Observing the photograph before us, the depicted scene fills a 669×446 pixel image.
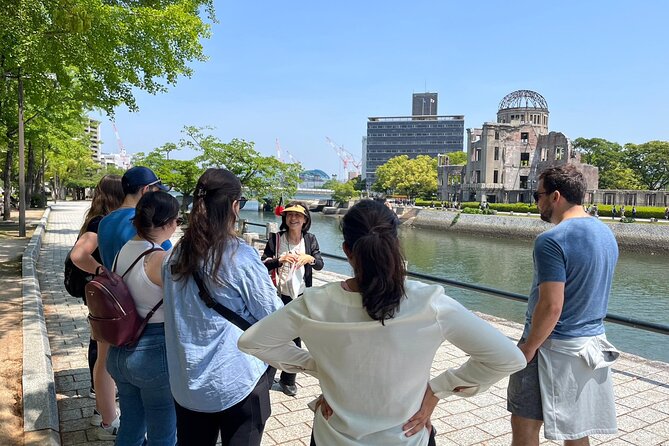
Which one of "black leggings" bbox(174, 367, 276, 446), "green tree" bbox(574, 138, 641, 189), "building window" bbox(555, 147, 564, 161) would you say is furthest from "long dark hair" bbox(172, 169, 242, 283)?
"green tree" bbox(574, 138, 641, 189)

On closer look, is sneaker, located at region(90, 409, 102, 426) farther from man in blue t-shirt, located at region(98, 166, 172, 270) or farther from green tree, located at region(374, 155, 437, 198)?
green tree, located at region(374, 155, 437, 198)

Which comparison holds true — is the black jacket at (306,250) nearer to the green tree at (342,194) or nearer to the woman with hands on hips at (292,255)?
the woman with hands on hips at (292,255)

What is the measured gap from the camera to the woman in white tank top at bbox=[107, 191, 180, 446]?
2357mm

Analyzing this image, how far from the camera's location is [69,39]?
977 cm

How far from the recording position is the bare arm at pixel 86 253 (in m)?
3.17

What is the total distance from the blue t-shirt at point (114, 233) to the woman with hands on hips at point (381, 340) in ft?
4.95

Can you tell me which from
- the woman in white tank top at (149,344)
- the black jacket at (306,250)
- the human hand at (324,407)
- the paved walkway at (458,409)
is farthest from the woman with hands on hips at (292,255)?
the human hand at (324,407)

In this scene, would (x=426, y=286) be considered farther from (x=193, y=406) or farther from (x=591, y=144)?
(x=591, y=144)

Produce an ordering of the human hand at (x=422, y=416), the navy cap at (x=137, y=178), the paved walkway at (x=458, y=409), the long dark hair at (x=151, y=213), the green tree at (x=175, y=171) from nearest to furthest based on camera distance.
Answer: the human hand at (x=422, y=416), the long dark hair at (x=151, y=213), the navy cap at (x=137, y=178), the paved walkway at (x=458, y=409), the green tree at (x=175, y=171)

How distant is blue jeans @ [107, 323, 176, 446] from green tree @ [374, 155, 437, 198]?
7709 centimetres

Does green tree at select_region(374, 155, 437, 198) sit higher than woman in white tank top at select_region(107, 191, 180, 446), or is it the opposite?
green tree at select_region(374, 155, 437, 198)

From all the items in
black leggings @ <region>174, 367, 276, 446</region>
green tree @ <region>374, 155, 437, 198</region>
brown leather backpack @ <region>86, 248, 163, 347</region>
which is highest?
green tree @ <region>374, 155, 437, 198</region>

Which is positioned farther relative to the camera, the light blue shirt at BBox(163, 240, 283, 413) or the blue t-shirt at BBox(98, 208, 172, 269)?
the blue t-shirt at BBox(98, 208, 172, 269)

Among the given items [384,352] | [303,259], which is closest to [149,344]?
[384,352]
